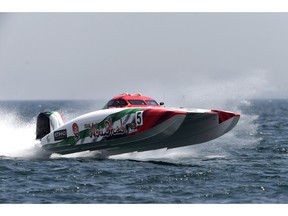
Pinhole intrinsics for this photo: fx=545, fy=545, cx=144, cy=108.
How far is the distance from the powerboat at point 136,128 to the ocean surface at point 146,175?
1.74 feet

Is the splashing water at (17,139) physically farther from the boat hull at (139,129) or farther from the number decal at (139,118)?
the number decal at (139,118)

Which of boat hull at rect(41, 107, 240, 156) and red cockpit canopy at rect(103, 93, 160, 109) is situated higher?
red cockpit canopy at rect(103, 93, 160, 109)

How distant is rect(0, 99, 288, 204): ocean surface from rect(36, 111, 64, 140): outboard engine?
1.53 feet

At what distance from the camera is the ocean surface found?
1196cm

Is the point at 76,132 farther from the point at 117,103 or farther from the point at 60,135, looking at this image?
the point at 117,103

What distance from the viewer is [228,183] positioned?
13.4 meters

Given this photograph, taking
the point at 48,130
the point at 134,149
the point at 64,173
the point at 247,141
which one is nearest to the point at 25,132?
the point at 48,130

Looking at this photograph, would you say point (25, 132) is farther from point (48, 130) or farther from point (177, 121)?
point (177, 121)

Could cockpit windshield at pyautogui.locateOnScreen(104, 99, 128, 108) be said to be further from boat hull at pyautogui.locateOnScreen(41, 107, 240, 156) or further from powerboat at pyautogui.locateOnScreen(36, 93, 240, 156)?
boat hull at pyautogui.locateOnScreen(41, 107, 240, 156)

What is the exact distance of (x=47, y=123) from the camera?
20062 mm

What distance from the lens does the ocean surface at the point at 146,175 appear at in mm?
11961

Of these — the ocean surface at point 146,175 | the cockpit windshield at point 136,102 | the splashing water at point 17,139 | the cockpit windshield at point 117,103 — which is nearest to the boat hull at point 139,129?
the ocean surface at point 146,175

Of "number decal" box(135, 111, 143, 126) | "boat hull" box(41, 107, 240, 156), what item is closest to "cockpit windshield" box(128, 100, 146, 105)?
"boat hull" box(41, 107, 240, 156)

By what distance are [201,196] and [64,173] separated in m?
4.76
